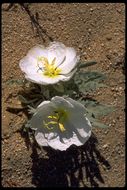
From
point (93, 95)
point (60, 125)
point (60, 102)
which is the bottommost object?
point (93, 95)

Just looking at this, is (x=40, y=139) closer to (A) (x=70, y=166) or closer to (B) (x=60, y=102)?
(B) (x=60, y=102)

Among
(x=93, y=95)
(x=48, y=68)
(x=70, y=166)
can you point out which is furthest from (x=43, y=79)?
(x=70, y=166)

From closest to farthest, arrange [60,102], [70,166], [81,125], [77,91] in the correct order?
1. [60,102]
2. [81,125]
3. [77,91]
4. [70,166]

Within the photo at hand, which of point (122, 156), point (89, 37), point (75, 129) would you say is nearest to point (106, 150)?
point (122, 156)

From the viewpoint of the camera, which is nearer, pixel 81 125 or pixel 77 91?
pixel 81 125

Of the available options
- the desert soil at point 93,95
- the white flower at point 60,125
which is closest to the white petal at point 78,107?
the white flower at point 60,125

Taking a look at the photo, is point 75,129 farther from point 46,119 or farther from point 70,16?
point 70,16

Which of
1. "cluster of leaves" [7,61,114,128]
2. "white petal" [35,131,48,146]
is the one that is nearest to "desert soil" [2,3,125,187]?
"cluster of leaves" [7,61,114,128]
